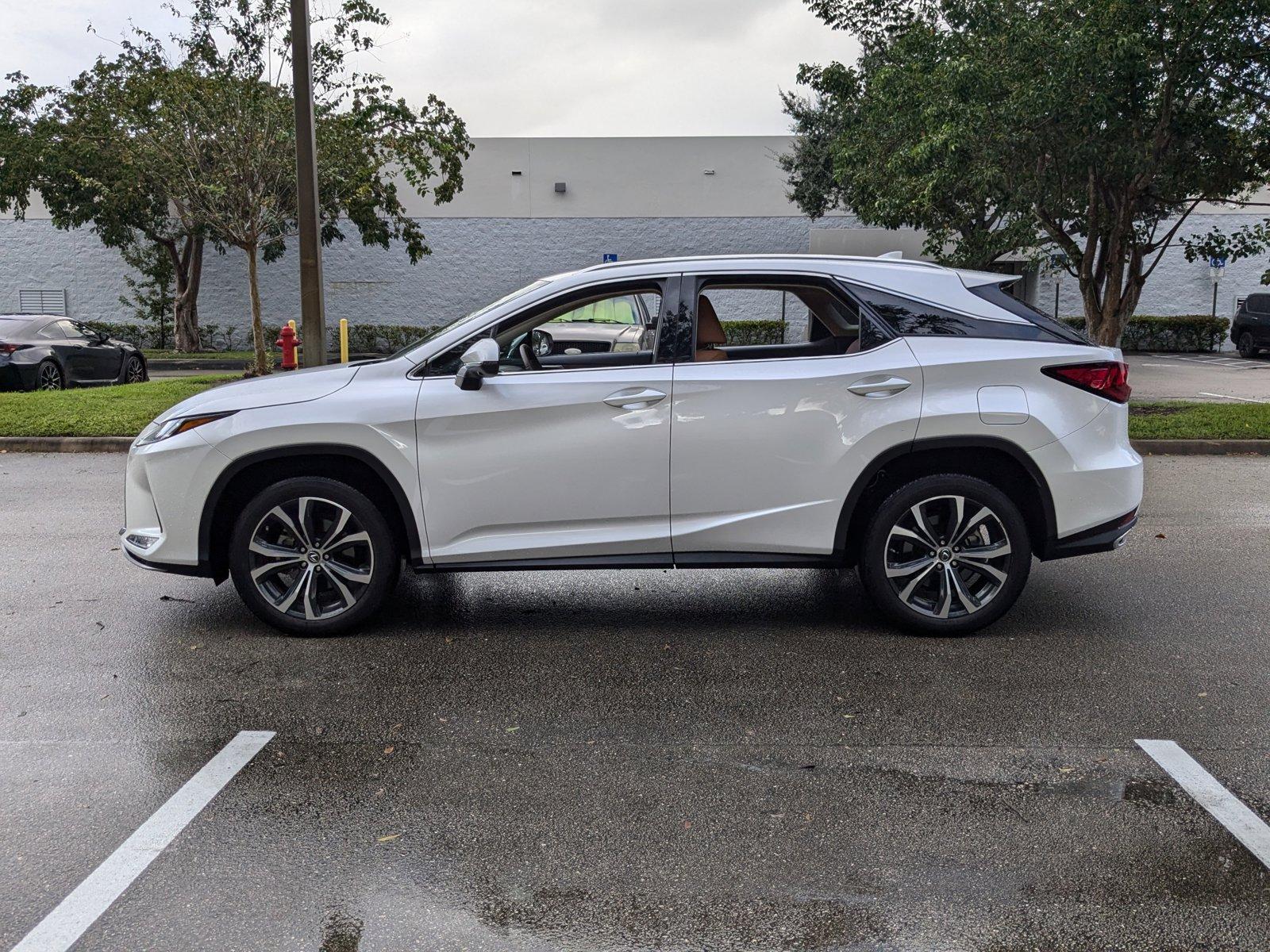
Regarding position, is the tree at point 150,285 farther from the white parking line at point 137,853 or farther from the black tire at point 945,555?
the white parking line at point 137,853

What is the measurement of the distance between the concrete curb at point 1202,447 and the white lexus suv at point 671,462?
738 centimetres

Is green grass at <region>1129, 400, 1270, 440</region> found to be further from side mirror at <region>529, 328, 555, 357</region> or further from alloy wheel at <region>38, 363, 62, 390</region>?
alloy wheel at <region>38, 363, 62, 390</region>

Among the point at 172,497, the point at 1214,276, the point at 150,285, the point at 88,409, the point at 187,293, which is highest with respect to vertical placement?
the point at 1214,276

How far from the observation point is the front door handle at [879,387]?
5.43 meters

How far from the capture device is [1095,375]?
5504 mm

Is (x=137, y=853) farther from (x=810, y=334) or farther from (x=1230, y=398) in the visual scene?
(x=1230, y=398)

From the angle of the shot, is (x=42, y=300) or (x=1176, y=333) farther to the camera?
(x=42, y=300)

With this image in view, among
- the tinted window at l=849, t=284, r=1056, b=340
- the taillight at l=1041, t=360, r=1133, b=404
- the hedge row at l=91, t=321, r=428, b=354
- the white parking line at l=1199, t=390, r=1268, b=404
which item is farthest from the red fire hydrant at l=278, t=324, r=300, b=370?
the taillight at l=1041, t=360, r=1133, b=404

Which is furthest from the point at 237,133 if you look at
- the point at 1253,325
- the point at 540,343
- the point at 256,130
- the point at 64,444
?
the point at 1253,325

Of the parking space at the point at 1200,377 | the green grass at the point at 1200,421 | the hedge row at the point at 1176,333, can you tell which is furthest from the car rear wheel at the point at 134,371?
the hedge row at the point at 1176,333

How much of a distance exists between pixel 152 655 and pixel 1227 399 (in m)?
17.0

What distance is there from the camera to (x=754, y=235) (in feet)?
115

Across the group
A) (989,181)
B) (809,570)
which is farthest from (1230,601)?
(989,181)

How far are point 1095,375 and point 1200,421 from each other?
9.07m
